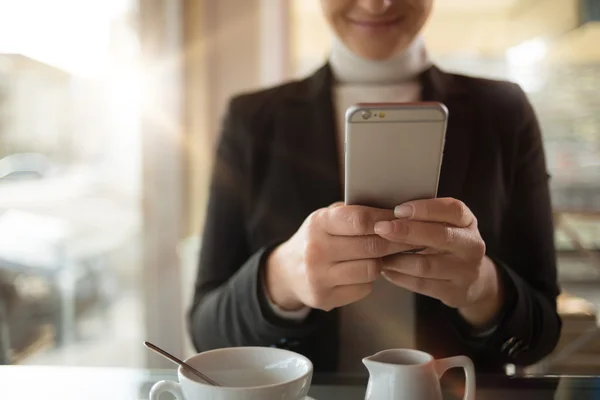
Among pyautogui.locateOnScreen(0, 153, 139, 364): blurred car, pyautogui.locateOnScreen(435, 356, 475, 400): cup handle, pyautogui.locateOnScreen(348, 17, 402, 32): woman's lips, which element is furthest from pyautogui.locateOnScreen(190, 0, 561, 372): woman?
pyautogui.locateOnScreen(0, 153, 139, 364): blurred car

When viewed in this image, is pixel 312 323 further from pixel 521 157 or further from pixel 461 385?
pixel 521 157

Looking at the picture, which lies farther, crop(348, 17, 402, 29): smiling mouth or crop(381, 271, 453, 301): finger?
crop(348, 17, 402, 29): smiling mouth

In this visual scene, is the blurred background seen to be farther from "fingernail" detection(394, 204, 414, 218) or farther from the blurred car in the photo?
"fingernail" detection(394, 204, 414, 218)

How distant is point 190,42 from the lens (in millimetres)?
1053

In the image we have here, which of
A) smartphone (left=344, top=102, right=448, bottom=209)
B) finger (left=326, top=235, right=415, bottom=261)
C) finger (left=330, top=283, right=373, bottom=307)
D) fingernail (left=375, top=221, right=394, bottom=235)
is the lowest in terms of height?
finger (left=330, top=283, right=373, bottom=307)

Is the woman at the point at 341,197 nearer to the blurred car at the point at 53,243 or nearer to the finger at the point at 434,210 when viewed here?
the finger at the point at 434,210

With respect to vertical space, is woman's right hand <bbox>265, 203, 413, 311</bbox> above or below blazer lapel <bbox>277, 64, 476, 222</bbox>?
below

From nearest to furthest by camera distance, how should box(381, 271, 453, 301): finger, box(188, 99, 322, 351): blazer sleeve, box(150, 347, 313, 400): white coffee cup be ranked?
box(150, 347, 313, 400): white coffee cup
box(381, 271, 453, 301): finger
box(188, 99, 322, 351): blazer sleeve

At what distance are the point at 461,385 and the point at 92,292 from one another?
771 millimetres

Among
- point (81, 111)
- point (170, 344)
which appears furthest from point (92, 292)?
point (81, 111)

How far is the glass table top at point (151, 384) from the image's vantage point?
429 millimetres

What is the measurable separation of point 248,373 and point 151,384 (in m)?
0.15

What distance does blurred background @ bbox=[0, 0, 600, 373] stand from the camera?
2.23 ft

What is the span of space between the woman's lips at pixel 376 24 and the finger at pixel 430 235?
10.8 inches
